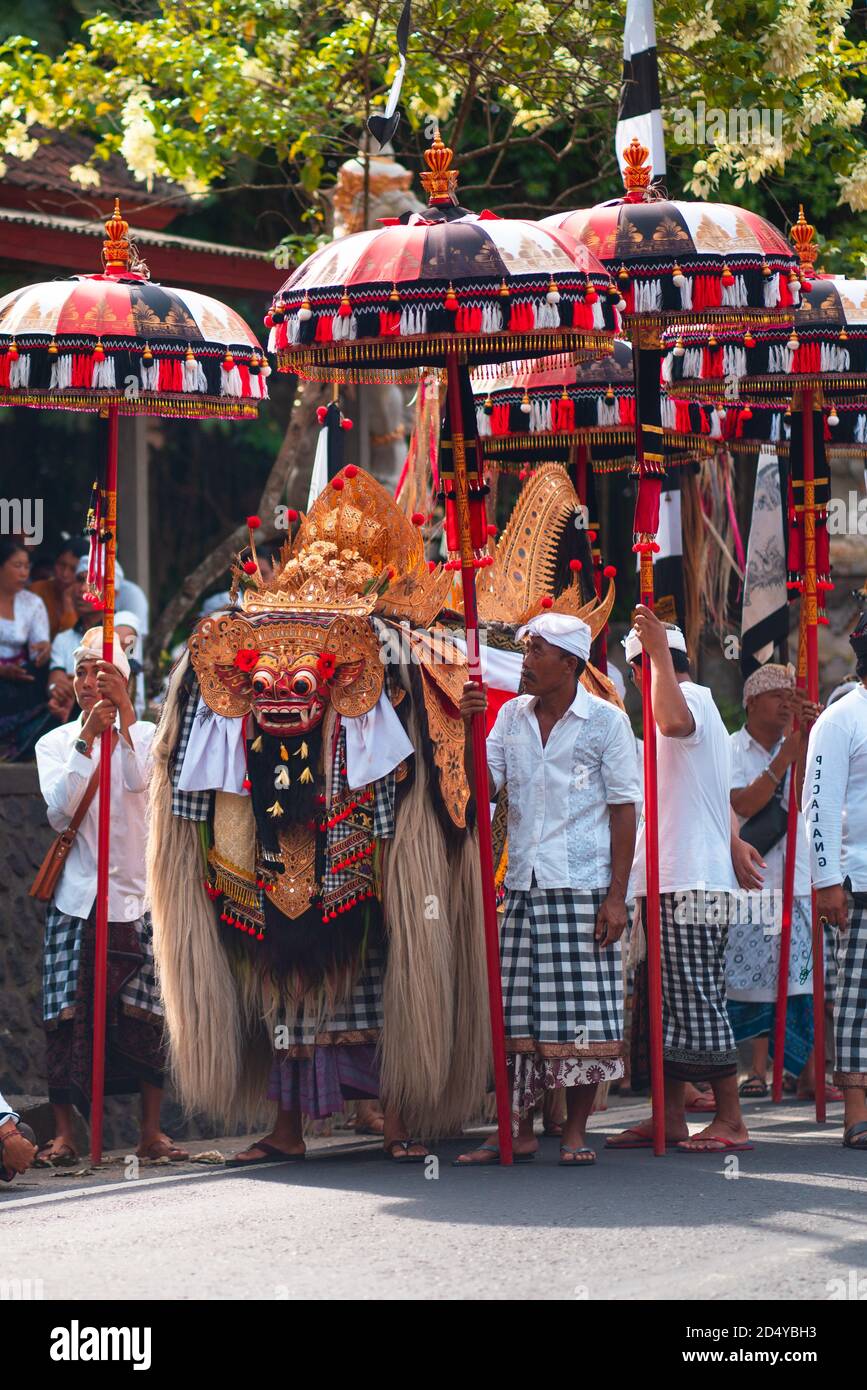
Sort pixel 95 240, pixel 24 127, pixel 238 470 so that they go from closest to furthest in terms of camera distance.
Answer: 1. pixel 24 127
2. pixel 95 240
3. pixel 238 470

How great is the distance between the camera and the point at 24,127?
1167 centimetres

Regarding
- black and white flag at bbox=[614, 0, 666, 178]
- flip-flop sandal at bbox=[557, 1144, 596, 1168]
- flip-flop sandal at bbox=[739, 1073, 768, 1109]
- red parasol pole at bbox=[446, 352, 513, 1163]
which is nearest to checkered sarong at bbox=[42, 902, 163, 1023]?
red parasol pole at bbox=[446, 352, 513, 1163]

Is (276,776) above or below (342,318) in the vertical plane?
below

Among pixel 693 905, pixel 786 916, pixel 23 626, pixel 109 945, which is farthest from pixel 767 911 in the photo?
pixel 23 626

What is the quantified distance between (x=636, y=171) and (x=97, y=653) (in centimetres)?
265

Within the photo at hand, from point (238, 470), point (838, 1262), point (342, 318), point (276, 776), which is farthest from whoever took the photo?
point (238, 470)

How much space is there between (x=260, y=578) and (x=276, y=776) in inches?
30.3

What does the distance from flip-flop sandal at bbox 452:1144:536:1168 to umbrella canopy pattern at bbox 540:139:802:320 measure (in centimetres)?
286

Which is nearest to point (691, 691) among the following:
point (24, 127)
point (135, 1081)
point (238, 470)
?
point (135, 1081)

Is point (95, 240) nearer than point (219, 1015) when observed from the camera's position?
No

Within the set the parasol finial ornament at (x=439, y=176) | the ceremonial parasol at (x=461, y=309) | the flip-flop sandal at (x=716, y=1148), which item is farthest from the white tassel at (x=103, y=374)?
the flip-flop sandal at (x=716, y=1148)

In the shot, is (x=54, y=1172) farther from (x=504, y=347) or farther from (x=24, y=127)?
(x=24, y=127)

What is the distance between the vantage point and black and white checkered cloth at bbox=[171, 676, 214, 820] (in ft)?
24.8

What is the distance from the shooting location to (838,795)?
775 cm
